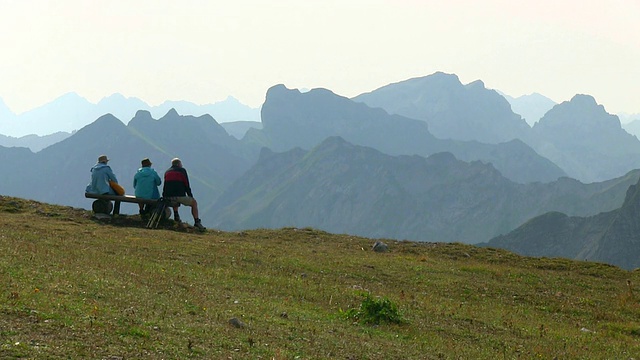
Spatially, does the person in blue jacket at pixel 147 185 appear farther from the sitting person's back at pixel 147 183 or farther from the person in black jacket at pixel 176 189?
the person in black jacket at pixel 176 189

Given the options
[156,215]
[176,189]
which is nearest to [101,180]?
[156,215]

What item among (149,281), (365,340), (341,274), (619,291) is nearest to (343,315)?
(365,340)

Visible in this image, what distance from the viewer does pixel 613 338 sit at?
57.4 feet

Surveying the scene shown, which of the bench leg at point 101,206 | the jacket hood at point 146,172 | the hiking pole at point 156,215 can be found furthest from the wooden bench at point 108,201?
the jacket hood at point 146,172

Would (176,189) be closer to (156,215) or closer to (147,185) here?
(147,185)

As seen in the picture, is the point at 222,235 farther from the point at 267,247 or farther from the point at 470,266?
the point at 470,266

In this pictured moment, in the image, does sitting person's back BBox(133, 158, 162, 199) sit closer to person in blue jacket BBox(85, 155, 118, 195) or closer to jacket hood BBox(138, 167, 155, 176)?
jacket hood BBox(138, 167, 155, 176)

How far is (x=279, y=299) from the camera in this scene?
17.7 meters

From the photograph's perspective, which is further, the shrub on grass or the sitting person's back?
the sitting person's back

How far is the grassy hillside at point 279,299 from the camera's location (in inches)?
450

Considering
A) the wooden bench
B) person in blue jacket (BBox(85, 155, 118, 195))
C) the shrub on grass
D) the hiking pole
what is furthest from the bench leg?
the shrub on grass

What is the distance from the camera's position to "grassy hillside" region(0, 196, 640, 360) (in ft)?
37.5

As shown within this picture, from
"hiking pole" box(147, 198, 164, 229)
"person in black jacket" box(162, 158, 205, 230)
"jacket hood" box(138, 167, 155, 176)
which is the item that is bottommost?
"hiking pole" box(147, 198, 164, 229)

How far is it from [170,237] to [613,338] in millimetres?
18260
